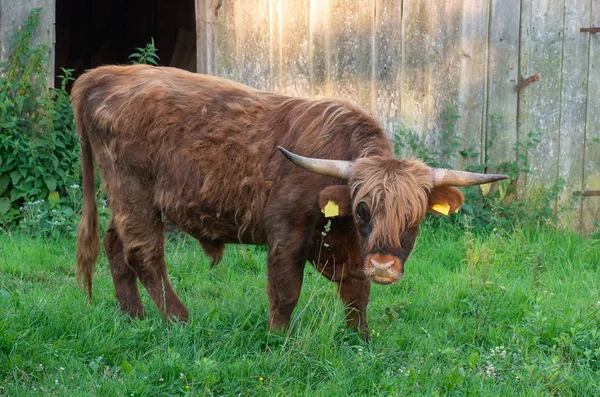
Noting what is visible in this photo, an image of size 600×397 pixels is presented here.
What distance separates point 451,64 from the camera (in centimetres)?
834

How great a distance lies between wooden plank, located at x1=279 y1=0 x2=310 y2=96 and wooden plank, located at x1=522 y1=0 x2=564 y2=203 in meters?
2.22

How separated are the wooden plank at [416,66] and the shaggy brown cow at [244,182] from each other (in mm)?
2869

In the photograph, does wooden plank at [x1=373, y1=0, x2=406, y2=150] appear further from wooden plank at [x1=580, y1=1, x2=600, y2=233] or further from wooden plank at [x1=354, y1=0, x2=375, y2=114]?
wooden plank at [x1=580, y1=1, x2=600, y2=233]

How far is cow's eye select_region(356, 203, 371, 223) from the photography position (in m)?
4.82

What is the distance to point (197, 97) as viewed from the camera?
5.73m

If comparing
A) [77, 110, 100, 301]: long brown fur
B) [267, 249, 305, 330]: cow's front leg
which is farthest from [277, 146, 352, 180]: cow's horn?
[77, 110, 100, 301]: long brown fur

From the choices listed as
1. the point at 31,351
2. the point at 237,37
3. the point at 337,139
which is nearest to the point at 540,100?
the point at 237,37

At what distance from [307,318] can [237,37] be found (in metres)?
3.68

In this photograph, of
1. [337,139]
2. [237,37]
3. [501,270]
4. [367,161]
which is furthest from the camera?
[237,37]

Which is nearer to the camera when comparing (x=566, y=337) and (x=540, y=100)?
(x=566, y=337)

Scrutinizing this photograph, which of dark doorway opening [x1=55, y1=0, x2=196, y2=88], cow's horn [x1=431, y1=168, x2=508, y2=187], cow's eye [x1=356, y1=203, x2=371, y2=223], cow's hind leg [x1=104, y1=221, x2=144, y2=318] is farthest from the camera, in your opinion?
dark doorway opening [x1=55, y1=0, x2=196, y2=88]

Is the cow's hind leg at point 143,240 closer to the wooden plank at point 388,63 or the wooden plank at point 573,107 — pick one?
the wooden plank at point 388,63

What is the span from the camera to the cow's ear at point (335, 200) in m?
4.85

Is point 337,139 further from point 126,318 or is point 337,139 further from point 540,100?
point 540,100
